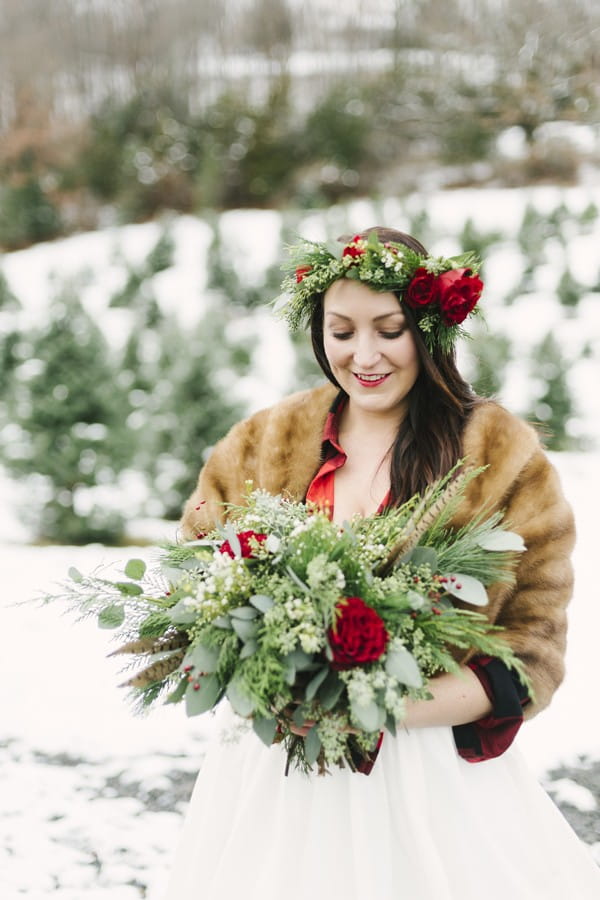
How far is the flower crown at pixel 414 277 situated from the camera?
73.4 inches

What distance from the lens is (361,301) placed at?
190 centimetres

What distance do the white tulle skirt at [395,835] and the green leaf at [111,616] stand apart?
300mm

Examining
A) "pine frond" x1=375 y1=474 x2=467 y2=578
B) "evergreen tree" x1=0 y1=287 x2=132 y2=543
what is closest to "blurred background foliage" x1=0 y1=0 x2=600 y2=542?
"evergreen tree" x1=0 y1=287 x2=132 y2=543

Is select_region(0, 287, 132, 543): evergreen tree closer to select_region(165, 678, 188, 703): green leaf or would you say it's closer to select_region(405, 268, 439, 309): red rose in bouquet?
select_region(405, 268, 439, 309): red rose in bouquet

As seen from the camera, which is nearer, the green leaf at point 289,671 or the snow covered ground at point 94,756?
the green leaf at point 289,671

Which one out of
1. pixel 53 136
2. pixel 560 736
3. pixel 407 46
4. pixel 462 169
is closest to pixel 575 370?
pixel 560 736

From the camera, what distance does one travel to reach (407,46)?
1619 cm

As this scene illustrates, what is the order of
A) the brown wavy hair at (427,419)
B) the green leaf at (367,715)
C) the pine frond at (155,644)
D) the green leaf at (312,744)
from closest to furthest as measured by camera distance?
1. the green leaf at (367,715)
2. the green leaf at (312,744)
3. the pine frond at (155,644)
4. the brown wavy hair at (427,419)

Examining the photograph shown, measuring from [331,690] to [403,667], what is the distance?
138 millimetres

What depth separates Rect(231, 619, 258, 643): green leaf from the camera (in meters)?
1.49

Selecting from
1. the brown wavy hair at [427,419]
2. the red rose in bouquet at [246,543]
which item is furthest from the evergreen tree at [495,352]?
the red rose in bouquet at [246,543]

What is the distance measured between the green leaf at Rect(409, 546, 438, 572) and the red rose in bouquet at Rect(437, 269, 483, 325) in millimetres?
558

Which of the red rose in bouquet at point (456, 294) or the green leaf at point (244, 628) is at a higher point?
the red rose in bouquet at point (456, 294)

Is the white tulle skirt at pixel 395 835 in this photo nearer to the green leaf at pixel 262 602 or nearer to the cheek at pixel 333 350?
the green leaf at pixel 262 602
